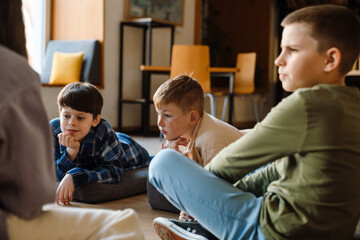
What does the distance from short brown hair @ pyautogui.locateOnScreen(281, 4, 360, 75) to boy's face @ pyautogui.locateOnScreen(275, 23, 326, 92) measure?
0.02m

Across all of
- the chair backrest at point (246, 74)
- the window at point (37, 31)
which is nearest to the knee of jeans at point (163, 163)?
the window at point (37, 31)

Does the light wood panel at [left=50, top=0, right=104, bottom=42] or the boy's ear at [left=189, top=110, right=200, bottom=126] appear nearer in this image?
the boy's ear at [left=189, top=110, right=200, bottom=126]

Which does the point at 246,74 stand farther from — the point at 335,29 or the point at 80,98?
the point at 335,29

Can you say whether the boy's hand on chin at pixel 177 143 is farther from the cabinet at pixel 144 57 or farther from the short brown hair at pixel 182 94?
the cabinet at pixel 144 57

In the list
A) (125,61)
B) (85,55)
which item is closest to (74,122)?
(85,55)

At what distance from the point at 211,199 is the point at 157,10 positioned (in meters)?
4.65

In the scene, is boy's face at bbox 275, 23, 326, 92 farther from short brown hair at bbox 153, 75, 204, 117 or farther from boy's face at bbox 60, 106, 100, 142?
boy's face at bbox 60, 106, 100, 142

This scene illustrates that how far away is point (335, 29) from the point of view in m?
1.09

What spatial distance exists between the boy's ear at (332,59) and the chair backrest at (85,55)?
391 cm

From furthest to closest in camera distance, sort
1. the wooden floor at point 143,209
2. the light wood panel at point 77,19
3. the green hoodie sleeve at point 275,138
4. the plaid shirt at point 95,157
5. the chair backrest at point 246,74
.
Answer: the chair backrest at point 246,74 < the light wood panel at point 77,19 < the plaid shirt at point 95,157 < the wooden floor at point 143,209 < the green hoodie sleeve at point 275,138

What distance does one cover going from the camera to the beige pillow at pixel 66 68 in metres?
4.62

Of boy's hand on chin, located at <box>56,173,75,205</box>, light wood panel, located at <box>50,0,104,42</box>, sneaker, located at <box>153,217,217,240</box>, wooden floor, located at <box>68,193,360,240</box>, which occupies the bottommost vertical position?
wooden floor, located at <box>68,193,360,240</box>

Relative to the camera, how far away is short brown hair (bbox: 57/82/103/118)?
1880 mm

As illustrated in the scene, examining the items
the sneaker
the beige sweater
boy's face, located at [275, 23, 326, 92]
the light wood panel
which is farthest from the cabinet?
boy's face, located at [275, 23, 326, 92]
